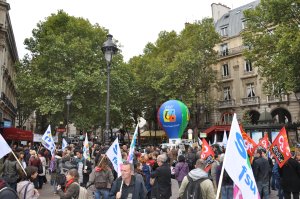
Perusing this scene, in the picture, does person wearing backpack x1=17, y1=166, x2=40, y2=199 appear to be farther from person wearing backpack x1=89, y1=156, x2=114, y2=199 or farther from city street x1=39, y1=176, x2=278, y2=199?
city street x1=39, y1=176, x2=278, y2=199

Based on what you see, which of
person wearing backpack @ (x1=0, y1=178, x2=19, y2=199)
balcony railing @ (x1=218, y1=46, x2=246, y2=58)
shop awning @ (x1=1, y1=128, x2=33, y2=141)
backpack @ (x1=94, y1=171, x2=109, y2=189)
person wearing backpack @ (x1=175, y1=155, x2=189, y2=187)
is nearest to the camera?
person wearing backpack @ (x1=0, y1=178, x2=19, y2=199)

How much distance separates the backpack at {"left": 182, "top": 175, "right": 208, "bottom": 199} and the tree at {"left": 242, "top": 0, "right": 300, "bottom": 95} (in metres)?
21.1

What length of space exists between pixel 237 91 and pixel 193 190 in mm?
36954

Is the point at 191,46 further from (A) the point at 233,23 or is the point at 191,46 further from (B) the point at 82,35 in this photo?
(B) the point at 82,35

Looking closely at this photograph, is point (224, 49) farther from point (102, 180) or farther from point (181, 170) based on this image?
point (102, 180)

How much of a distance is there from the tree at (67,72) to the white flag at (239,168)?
1025 inches

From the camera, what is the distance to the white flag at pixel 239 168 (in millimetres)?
4336

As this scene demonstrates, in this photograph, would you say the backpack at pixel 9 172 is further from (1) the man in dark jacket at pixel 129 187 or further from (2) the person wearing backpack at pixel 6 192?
(2) the person wearing backpack at pixel 6 192

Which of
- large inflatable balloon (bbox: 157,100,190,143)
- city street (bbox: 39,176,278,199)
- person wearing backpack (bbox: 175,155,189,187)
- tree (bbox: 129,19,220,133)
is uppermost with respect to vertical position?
tree (bbox: 129,19,220,133)

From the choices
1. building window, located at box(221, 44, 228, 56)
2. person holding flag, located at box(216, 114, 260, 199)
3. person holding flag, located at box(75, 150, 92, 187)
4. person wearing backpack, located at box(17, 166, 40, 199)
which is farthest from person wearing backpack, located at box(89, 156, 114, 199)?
building window, located at box(221, 44, 228, 56)

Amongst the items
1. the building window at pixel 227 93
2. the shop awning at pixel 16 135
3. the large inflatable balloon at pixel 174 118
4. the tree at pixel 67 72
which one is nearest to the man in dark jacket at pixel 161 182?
the large inflatable balloon at pixel 174 118

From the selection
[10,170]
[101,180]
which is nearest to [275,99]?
[10,170]

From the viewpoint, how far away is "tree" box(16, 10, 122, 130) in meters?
29.8

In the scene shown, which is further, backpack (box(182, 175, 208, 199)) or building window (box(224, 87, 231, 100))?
building window (box(224, 87, 231, 100))
